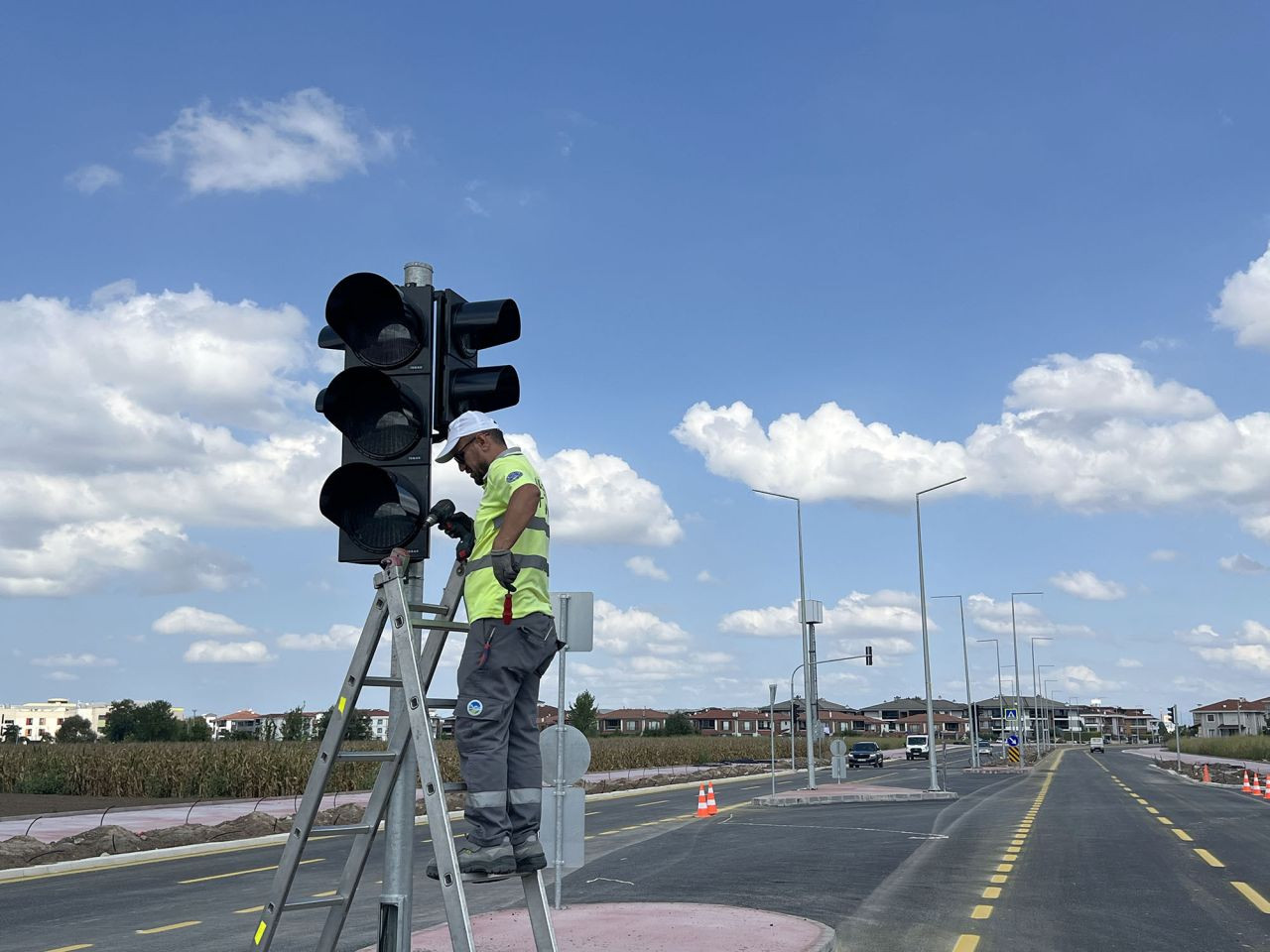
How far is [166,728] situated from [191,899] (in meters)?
100.0

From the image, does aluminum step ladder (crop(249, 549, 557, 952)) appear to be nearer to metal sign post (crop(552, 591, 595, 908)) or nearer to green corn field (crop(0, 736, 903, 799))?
metal sign post (crop(552, 591, 595, 908))

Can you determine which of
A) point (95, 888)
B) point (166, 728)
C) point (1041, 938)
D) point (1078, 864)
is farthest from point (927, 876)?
point (166, 728)

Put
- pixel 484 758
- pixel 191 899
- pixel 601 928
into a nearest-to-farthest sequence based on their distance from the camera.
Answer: pixel 484 758, pixel 601 928, pixel 191 899

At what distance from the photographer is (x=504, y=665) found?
4.67 m

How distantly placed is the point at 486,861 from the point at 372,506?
153 centimetres

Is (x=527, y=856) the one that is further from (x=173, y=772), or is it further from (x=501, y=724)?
(x=173, y=772)

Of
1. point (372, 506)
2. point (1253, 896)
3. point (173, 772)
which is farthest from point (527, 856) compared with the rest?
point (173, 772)

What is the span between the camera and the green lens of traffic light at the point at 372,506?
489 centimetres

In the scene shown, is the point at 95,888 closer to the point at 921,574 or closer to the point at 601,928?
the point at 601,928

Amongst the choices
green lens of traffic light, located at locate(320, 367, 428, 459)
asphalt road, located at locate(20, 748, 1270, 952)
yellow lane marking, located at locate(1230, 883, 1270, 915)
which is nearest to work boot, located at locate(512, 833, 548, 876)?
green lens of traffic light, located at locate(320, 367, 428, 459)

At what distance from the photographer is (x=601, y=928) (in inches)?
370

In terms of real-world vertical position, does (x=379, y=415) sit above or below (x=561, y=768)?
above

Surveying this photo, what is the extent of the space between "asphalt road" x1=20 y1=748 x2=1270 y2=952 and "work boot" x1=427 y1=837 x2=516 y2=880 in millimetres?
5382

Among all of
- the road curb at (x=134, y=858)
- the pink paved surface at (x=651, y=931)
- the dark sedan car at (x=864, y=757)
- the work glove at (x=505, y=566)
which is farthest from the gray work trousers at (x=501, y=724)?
the dark sedan car at (x=864, y=757)
